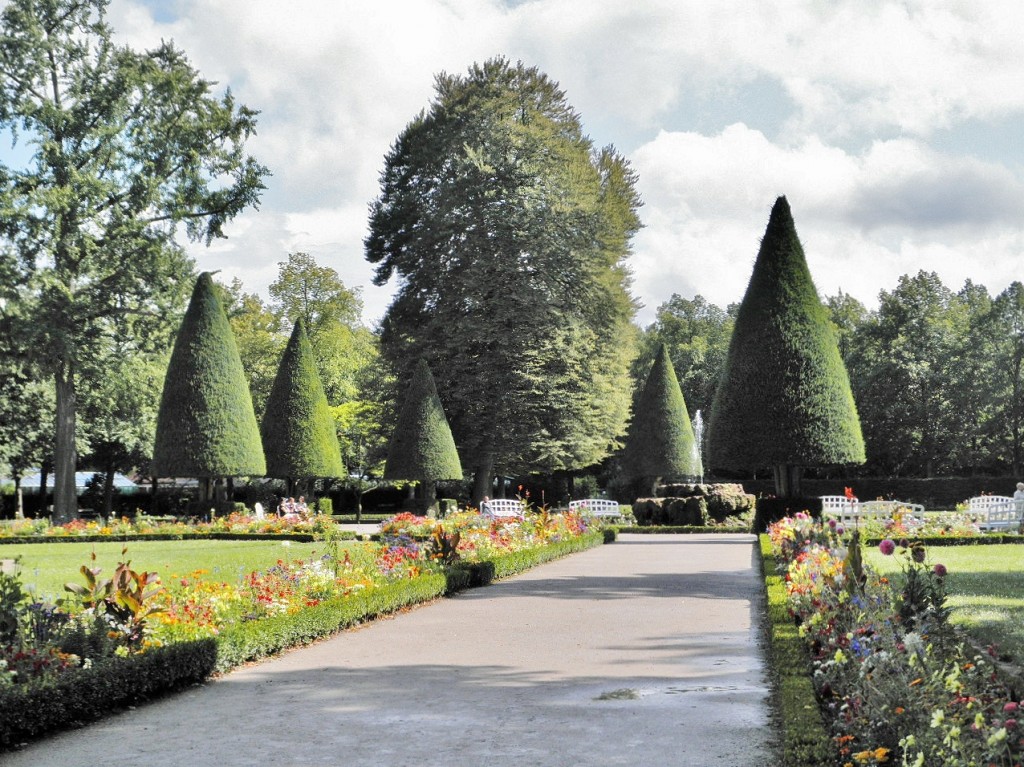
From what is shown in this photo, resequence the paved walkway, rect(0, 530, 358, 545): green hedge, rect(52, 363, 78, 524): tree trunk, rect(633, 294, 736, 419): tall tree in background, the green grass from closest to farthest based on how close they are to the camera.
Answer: the paved walkway < the green grass < rect(0, 530, 358, 545): green hedge < rect(52, 363, 78, 524): tree trunk < rect(633, 294, 736, 419): tall tree in background

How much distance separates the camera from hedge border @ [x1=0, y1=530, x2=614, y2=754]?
217 inches

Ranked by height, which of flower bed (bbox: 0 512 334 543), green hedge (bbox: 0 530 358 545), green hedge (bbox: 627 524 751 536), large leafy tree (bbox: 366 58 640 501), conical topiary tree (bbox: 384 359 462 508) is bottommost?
green hedge (bbox: 627 524 751 536)

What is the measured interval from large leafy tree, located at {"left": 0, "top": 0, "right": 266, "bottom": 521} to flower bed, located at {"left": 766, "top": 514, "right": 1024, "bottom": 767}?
2302 cm

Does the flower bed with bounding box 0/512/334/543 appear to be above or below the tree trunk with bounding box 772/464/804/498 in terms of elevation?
below

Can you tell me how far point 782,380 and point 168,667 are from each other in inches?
611

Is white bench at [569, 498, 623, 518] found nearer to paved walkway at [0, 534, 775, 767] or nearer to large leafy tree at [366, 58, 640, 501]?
large leafy tree at [366, 58, 640, 501]

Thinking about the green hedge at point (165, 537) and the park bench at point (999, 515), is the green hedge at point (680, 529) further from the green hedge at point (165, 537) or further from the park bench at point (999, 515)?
the green hedge at point (165, 537)

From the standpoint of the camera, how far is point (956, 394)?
4075 cm

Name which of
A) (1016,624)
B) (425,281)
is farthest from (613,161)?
(1016,624)

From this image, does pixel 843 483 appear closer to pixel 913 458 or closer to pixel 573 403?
pixel 913 458

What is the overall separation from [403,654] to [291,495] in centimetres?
2307

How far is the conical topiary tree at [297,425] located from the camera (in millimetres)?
27500

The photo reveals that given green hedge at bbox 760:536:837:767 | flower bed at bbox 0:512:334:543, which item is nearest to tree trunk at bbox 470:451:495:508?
flower bed at bbox 0:512:334:543

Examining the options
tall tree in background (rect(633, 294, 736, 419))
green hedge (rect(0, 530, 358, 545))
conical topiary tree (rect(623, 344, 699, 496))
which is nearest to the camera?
green hedge (rect(0, 530, 358, 545))
